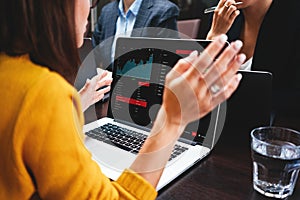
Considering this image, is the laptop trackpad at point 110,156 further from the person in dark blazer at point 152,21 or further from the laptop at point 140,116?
the person in dark blazer at point 152,21

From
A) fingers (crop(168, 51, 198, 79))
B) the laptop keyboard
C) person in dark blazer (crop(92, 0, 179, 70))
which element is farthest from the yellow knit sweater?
person in dark blazer (crop(92, 0, 179, 70))

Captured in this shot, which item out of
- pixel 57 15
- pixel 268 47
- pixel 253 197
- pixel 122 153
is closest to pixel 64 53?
A: pixel 57 15

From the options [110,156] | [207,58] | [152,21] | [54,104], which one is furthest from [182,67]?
[152,21]

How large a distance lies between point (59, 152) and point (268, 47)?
3.27 feet

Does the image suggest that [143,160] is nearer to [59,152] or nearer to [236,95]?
[59,152]

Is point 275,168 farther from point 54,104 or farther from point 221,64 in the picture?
point 54,104

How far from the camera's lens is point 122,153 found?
0.70 metres

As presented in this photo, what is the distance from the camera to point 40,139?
0.41m

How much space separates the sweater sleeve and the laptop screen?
0.37m

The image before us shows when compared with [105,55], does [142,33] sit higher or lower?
higher

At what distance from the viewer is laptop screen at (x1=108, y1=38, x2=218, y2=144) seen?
0.78 m

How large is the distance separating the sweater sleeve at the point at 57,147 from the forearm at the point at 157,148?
3.3 inches

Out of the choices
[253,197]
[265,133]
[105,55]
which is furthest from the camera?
[105,55]

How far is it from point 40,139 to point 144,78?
0.48 meters
